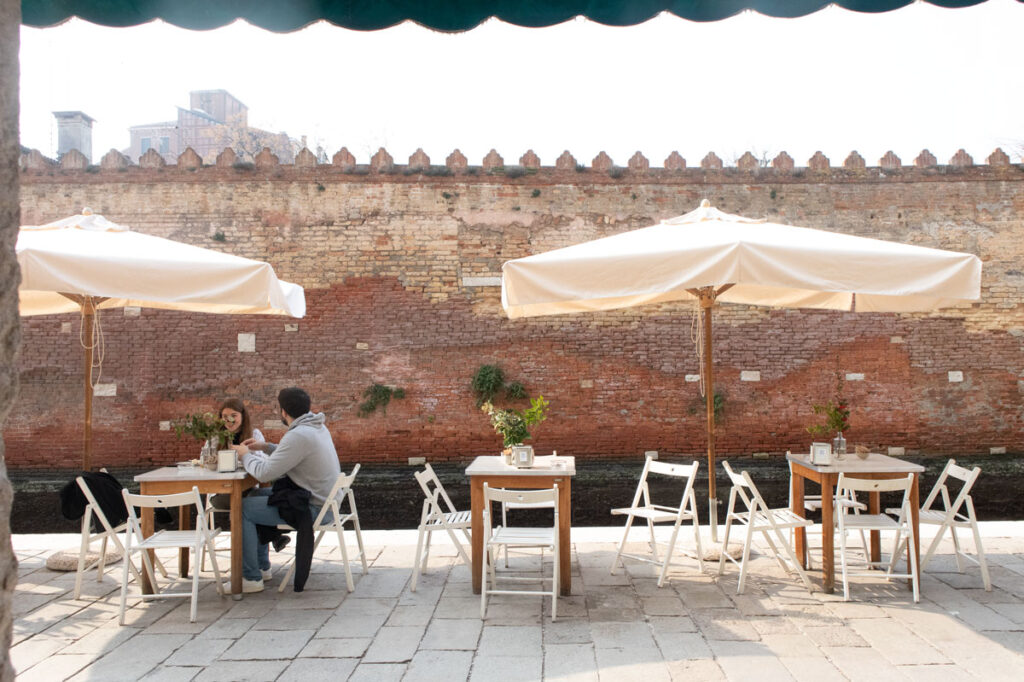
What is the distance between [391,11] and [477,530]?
3077 millimetres

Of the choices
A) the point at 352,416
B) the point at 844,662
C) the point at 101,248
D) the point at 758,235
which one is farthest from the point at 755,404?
the point at 101,248

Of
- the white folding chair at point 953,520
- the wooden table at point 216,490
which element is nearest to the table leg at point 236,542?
the wooden table at point 216,490

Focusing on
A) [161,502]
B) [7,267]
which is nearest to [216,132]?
[161,502]

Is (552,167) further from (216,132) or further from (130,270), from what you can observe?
(216,132)

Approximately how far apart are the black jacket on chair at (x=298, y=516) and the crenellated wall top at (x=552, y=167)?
25.3ft

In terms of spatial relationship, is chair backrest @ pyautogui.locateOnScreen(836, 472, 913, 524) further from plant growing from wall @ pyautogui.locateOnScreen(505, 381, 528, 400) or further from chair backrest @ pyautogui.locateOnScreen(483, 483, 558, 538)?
plant growing from wall @ pyautogui.locateOnScreen(505, 381, 528, 400)

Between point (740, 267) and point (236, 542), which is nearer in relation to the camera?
point (740, 267)

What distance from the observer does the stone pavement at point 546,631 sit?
136 inches

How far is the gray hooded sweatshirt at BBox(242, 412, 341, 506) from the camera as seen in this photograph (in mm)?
4723

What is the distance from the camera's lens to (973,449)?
11641 mm

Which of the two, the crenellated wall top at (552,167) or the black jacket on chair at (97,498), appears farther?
the crenellated wall top at (552,167)

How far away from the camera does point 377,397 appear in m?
11.4

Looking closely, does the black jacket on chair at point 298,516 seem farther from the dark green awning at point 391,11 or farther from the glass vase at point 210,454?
the dark green awning at point 391,11

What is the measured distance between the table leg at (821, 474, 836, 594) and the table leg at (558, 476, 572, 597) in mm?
1591
